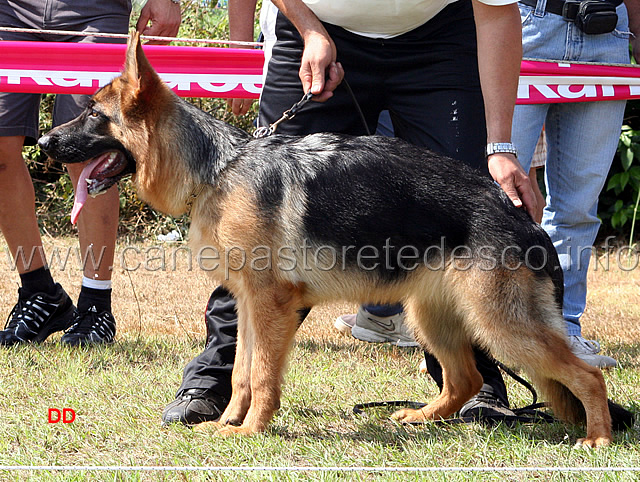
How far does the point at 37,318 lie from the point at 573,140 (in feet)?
11.5

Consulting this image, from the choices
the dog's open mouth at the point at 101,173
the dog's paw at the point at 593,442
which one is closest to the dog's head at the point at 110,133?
the dog's open mouth at the point at 101,173

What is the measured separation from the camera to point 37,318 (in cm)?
475

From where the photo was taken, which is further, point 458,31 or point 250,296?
point 458,31

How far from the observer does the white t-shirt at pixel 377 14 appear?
331 cm

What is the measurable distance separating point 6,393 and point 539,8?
3.64 meters

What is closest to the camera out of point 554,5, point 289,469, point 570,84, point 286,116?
point 289,469

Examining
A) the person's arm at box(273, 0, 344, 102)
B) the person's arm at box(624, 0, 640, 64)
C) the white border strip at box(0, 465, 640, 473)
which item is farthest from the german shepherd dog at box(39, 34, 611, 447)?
the person's arm at box(624, 0, 640, 64)

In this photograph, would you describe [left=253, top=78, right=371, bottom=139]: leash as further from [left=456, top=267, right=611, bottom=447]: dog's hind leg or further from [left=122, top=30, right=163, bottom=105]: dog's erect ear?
[left=456, top=267, right=611, bottom=447]: dog's hind leg

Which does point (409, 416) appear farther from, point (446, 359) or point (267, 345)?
point (267, 345)

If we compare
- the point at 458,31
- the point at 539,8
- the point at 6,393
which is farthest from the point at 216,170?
the point at 539,8

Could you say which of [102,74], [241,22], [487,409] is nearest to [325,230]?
[487,409]

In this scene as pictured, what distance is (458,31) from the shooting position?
3479 mm

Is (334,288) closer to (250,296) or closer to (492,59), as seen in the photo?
(250,296)

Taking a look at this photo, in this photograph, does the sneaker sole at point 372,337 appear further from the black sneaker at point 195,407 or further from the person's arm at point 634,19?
the person's arm at point 634,19
